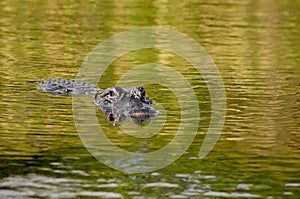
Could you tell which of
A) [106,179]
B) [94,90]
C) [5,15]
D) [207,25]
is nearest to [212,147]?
[106,179]

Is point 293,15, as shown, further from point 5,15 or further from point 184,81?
point 184,81

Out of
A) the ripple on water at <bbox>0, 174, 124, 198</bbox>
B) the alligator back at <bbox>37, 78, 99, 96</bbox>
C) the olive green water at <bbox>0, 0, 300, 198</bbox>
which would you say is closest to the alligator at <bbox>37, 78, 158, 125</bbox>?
the alligator back at <bbox>37, 78, 99, 96</bbox>

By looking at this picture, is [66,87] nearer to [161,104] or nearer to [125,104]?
[125,104]

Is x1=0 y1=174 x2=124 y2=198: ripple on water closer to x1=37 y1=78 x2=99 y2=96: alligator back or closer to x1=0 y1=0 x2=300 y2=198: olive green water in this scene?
x1=0 y1=0 x2=300 y2=198: olive green water

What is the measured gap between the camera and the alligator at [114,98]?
52.0ft

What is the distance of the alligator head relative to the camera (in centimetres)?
1577

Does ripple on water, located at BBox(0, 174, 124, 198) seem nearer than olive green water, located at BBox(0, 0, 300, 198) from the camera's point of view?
Yes

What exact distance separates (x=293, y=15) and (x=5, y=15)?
1095 cm

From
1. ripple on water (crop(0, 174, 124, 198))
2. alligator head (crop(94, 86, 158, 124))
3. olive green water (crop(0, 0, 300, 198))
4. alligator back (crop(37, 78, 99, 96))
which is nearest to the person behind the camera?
ripple on water (crop(0, 174, 124, 198))

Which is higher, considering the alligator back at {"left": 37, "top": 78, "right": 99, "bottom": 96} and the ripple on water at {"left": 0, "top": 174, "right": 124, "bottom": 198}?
the alligator back at {"left": 37, "top": 78, "right": 99, "bottom": 96}

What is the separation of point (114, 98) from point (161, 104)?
91 cm

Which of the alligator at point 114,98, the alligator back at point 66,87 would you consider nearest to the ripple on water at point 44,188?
the alligator at point 114,98

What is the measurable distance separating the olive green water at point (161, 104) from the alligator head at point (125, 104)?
406 mm

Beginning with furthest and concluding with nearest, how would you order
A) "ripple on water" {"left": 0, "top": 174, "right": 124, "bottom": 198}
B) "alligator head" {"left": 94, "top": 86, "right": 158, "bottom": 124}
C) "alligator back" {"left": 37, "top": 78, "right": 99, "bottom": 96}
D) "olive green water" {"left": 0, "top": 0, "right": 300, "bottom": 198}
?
"alligator back" {"left": 37, "top": 78, "right": 99, "bottom": 96} < "alligator head" {"left": 94, "top": 86, "right": 158, "bottom": 124} < "olive green water" {"left": 0, "top": 0, "right": 300, "bottom": 198} < "ripple on water" {"left": 0, "top": 174, "right": 124, "bottom": 198}
